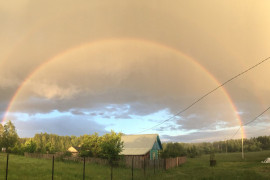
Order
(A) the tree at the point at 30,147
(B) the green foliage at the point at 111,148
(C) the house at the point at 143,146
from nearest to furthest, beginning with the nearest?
1. (B) the green foliage at the point at 111,148
2. (C) the house at the point at 143,146
3. (A) the tree at the point at 30,147

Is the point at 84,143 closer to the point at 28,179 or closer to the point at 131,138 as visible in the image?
the point at 131,138

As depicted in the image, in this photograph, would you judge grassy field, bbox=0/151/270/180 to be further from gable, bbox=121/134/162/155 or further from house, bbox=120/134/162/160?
gable, bbox=121/134/162/155

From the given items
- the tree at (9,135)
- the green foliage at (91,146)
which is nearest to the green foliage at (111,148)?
the green foliage at (91,146)

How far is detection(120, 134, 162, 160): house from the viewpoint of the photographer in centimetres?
4703

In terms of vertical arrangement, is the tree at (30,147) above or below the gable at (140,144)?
below

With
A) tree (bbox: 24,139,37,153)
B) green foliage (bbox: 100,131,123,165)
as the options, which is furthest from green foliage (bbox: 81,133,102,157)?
tree (bbox: 24,139,37,153)

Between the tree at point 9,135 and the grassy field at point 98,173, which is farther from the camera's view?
the tree at point 9,135

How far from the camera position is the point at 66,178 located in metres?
20.2

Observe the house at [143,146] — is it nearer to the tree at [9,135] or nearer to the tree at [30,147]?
the tree at [30,147]

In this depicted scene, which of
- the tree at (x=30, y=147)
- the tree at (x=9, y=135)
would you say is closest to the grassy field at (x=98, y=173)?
the tree at (x=30, y=147)

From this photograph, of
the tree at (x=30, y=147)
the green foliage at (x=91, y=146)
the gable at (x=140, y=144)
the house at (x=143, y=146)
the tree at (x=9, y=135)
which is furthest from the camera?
the tree at (x=9, y=135)

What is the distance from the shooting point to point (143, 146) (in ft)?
163

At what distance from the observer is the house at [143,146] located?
47031 mm

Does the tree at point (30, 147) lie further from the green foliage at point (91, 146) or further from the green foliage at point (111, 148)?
the green foliage at point (111, 148)
